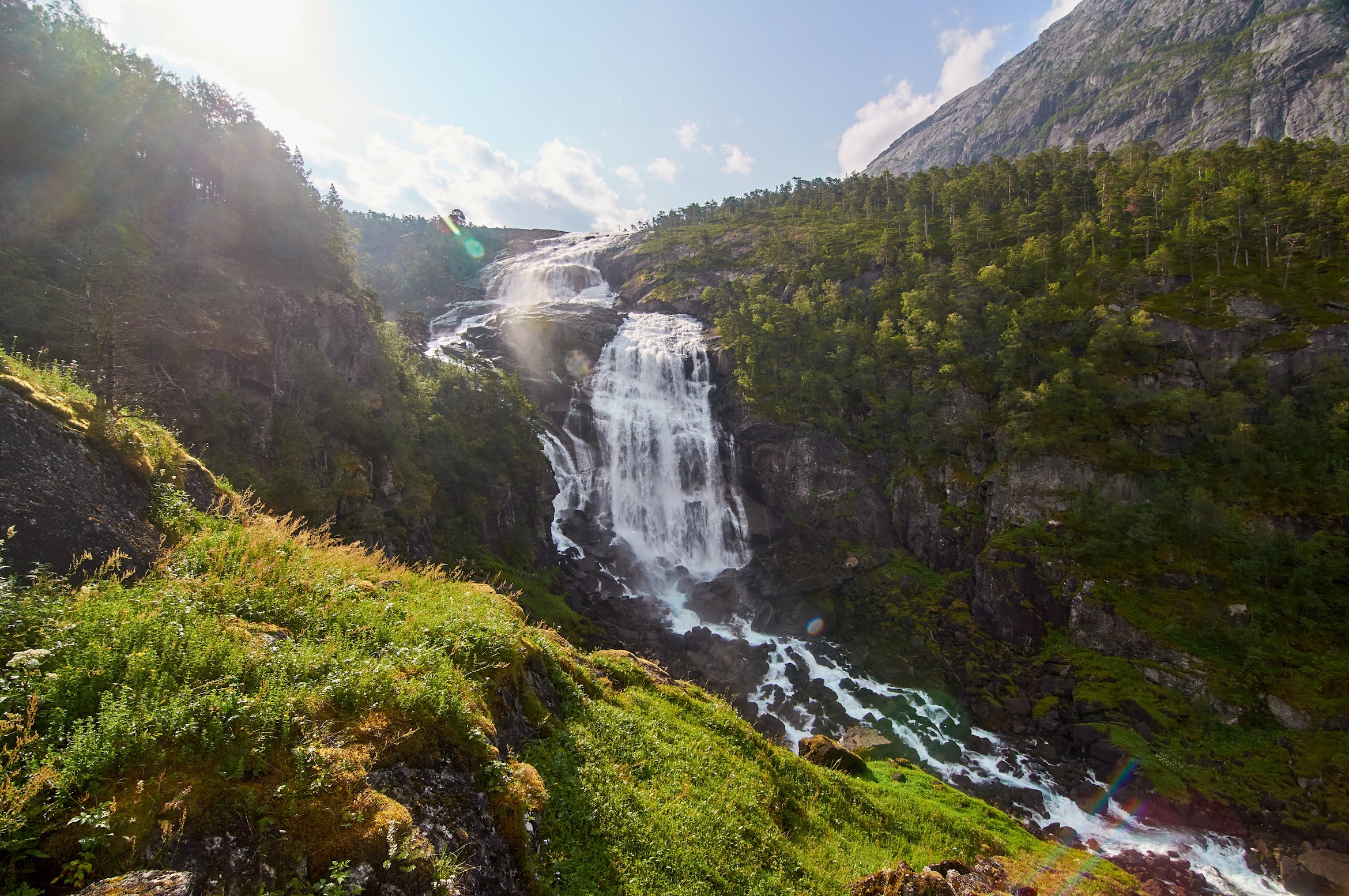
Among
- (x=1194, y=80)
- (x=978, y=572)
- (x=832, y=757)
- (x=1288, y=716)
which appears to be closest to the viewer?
(x=832, y=757)

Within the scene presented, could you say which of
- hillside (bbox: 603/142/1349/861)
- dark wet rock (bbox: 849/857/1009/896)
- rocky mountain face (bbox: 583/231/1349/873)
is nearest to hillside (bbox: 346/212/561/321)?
rocky mountain face (bbox: 583/231/1349/873)

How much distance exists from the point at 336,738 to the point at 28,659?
2.39 meters

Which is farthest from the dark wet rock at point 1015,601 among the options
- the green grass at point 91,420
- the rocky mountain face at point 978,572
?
the green grass at point 91,420

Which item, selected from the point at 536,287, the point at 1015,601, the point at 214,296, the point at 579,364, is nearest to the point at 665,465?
the point at 579,364

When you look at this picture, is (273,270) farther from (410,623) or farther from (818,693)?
(818,693)

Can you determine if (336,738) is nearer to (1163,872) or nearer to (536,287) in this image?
(1163,872)

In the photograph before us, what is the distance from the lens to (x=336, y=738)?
509 cm

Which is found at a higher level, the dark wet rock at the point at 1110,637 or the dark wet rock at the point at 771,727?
the dark wet rock at the point at 1110,637

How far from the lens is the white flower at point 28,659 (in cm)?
424

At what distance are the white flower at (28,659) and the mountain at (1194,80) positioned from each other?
435 ft

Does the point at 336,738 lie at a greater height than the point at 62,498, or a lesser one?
lesser

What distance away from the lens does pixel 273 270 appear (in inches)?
1081

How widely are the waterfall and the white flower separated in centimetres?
3650

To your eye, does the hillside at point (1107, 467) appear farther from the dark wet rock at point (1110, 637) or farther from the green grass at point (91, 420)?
the green grass at point (91, 420)
